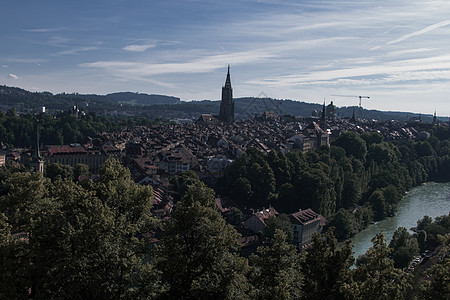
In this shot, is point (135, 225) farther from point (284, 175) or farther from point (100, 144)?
point (100, 144)

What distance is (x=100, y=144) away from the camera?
5706 cm

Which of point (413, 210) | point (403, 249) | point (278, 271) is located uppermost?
point (278, 271)

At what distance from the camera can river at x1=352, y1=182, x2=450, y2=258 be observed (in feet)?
102

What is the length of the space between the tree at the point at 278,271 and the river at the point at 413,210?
1681 centimetres

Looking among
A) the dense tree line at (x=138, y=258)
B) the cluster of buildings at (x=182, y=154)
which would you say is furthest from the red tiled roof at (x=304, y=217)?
the dense tree line at (x=138, y=258)

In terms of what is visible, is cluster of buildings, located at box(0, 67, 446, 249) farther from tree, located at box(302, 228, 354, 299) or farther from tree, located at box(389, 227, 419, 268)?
tree, located at box(302, 228, 354, 299)

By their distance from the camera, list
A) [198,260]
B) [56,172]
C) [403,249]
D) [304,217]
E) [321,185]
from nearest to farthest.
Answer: [198,260]
[403,249]
[304,217]
[56,172]
[321,185]

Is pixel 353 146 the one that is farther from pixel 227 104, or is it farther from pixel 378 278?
pixel 378 278

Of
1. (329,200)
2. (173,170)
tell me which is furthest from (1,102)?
(329,200)

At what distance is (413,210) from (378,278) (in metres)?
34.5

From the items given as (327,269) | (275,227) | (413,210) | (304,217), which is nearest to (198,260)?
(327,269)

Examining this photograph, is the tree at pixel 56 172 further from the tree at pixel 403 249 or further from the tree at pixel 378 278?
the tree at pixel 378 278

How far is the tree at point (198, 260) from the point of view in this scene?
417 inches

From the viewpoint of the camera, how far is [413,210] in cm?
4031
